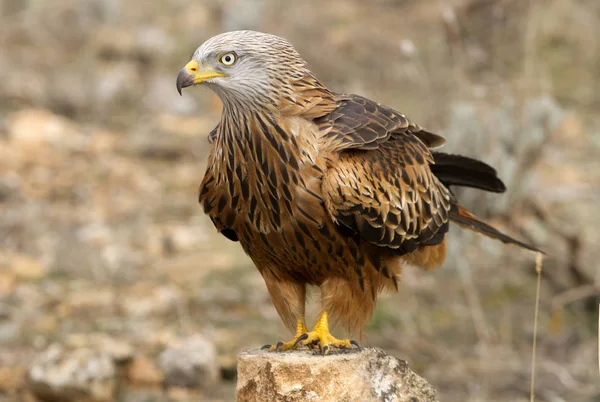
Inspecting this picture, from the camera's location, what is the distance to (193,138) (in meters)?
11.8

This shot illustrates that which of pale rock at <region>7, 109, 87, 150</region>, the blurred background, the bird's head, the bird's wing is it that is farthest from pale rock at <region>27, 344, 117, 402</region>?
pale rock at <region>7, 109, 87, 150</region>

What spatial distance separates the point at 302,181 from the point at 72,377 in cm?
297

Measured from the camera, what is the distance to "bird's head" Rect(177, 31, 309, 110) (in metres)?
3.98

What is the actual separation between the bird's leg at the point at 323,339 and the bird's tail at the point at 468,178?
119cm

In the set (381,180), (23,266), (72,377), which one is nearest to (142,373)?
(72,377)

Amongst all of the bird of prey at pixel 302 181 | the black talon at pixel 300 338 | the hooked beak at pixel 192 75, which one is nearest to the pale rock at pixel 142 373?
the bird of prey at pixel 302 181

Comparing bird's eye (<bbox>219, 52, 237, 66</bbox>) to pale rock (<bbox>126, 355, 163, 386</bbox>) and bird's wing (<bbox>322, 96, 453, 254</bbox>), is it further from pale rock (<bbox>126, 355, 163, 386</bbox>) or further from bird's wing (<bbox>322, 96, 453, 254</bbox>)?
pale rock (<bbox>126, 355, 163, 386</bbox>)

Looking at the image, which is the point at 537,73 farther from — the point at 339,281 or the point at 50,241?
the point at 339,281

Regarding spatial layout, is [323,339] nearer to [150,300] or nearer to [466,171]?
[466,171]

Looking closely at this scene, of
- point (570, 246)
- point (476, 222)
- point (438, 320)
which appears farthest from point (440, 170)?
point (438, 320)

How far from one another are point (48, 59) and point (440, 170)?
9.18 m

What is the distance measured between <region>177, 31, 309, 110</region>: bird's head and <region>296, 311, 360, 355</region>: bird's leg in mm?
1031

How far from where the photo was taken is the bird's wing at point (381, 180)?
414 centimetres

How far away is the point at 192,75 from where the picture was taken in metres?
3.96
